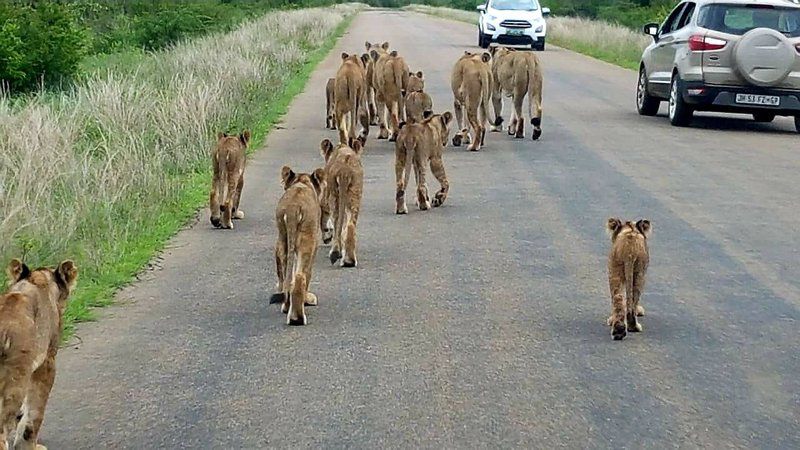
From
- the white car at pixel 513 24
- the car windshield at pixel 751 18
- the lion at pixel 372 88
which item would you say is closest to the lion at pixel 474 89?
the lion at pixel 372 88

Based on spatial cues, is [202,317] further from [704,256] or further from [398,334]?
[704,256]

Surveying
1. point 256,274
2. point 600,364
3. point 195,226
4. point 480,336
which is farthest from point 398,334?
point 195,226

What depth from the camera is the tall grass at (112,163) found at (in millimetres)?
9812

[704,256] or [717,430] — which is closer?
[717,430]

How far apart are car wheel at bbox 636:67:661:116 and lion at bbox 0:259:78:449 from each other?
16488mm

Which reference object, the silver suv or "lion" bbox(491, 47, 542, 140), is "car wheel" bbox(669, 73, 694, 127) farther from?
"lion" bbox(491, 47, 542, 140)

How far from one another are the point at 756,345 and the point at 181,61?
701 inches

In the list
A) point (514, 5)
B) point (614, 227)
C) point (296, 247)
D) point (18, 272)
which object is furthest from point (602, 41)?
point (18, 272)

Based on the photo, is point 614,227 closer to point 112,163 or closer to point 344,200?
point 344,200

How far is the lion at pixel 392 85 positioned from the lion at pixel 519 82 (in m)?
1.40

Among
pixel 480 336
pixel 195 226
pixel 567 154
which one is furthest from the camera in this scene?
pixel 567 154

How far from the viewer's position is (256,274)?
32.1ft

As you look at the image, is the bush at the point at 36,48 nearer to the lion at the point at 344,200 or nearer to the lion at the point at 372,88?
the lion at the point at 372,88

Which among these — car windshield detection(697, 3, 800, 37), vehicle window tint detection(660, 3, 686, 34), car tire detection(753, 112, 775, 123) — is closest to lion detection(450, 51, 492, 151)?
car windshield detection(697, 3, 800, 37)
